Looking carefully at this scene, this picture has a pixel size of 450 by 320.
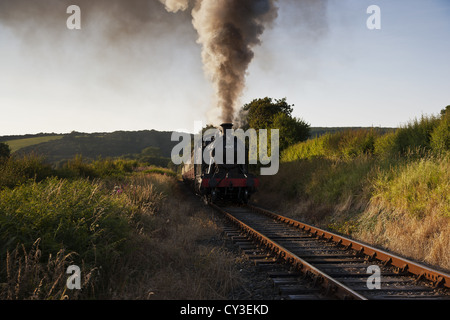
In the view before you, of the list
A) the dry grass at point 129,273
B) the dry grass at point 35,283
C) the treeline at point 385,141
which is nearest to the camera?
the dry grass at point 35,283

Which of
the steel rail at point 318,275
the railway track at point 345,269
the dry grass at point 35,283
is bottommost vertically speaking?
the railway track at point 345,269

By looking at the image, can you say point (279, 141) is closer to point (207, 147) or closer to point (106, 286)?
point (207, 147)

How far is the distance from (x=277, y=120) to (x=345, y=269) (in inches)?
672

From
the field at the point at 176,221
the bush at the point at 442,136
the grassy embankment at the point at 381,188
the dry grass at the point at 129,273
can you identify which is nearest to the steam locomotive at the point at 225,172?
the field at the point at 176,221

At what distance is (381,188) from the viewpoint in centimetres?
862

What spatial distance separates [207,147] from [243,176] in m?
2.44

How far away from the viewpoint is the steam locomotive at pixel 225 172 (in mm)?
12688

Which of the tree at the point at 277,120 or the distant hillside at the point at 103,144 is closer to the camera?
the tree at the point at 277,120

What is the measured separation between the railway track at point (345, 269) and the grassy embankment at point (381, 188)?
850mm

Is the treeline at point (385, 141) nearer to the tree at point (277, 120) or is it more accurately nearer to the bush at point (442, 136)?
the bush at point (442, 136)

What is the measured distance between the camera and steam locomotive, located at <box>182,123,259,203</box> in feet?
41.6

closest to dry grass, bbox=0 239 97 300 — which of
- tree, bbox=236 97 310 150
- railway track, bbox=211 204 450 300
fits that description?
railway track, bbox=211 204 450 300

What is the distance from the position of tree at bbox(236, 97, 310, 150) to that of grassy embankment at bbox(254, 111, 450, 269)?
4346 mm
